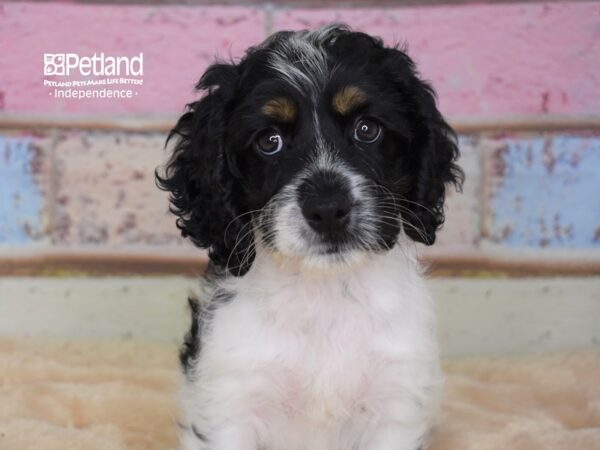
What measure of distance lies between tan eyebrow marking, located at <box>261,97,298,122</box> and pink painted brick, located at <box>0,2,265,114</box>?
197 centimetres

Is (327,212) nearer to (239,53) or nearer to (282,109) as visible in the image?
(282,109)

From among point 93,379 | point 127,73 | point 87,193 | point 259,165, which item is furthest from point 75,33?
point 259,165

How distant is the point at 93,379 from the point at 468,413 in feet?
6.01

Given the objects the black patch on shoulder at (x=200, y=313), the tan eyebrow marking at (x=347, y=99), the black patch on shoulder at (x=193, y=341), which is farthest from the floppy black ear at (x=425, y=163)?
the black patch on shoulder at (x=193, y=341)

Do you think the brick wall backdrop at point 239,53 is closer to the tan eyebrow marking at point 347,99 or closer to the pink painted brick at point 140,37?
the pink painted brick at point 140,37

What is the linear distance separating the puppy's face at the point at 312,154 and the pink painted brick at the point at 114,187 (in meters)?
1.68

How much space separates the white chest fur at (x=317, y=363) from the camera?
122 inches

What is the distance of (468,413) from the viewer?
4.11 m

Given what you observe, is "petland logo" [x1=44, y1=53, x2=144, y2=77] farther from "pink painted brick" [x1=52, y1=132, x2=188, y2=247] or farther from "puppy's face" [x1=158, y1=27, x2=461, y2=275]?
"puppy's face" [x1=158, y1=27, x2=461, y2=275]

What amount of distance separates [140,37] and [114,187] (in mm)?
827

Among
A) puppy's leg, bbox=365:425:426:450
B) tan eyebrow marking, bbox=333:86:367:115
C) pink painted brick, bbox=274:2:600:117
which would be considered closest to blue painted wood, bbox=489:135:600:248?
pink painted brick, bbox=274:2:600:117

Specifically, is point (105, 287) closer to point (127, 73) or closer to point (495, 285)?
point (127, 73)

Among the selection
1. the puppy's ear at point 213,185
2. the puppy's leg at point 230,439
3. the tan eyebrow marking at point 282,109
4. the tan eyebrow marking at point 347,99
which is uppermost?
the tan eyebrow marking at point 347,99

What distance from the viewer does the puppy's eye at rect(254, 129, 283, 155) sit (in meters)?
2.98
